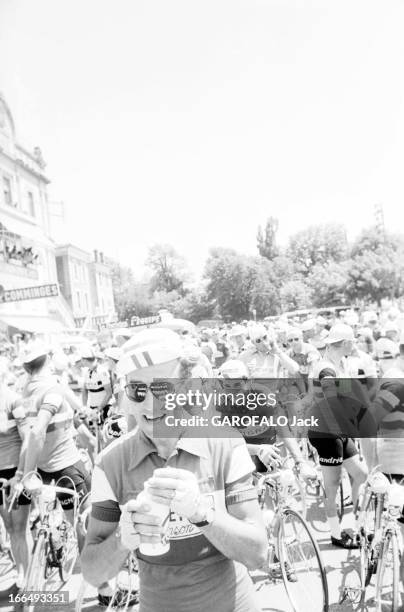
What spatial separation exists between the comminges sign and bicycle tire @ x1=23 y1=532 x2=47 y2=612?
63.1ft

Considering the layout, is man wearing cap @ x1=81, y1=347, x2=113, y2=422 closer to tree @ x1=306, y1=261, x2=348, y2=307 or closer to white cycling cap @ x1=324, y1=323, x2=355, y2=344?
white cycling cap @ x1=324, y1=323, x2=355, y2=344

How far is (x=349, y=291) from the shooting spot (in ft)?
126

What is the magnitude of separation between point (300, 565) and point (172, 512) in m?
2.17

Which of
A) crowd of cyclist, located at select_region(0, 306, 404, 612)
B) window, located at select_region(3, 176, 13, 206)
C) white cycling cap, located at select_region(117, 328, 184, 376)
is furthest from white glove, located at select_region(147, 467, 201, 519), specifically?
window, located at select_region(3, 176, 13, 206)

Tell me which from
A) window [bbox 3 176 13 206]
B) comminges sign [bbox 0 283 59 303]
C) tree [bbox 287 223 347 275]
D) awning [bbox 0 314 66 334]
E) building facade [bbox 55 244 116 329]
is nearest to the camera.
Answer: comminges sign [bbox 0 283 59 303]

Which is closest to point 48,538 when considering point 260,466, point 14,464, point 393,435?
point 14,464

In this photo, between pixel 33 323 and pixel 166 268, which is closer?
pixel 166 268

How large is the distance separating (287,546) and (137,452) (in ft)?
7.12

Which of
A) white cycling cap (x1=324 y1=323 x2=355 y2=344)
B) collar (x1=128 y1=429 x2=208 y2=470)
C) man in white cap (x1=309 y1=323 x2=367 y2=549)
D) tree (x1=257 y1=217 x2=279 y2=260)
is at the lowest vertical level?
man in white cap (x1=309 y1=323 x2=367 y2=549)

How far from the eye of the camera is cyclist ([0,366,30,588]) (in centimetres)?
365

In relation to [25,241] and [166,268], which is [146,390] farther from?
[25,241]

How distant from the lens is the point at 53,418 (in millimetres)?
3697

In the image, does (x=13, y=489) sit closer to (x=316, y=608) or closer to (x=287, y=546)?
(x=287, y=546)

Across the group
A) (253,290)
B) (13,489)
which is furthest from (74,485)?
(253,290)
